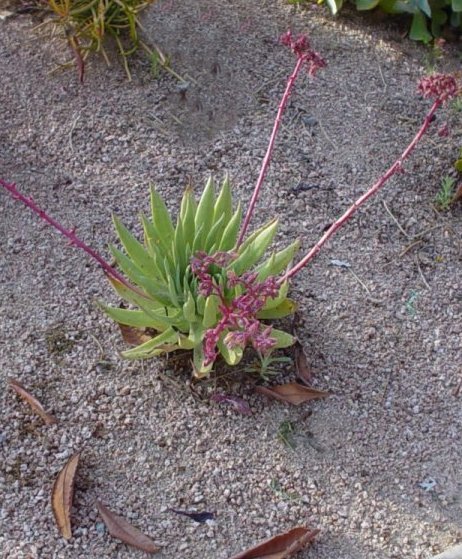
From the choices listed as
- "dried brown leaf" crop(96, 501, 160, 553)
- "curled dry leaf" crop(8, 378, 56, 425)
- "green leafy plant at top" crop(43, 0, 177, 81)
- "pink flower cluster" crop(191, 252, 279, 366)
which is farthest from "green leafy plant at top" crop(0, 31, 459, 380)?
"green leafy plant at top" crop(43, 0, 177, 81)

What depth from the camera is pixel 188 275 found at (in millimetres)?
2088

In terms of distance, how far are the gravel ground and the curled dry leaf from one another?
2 centimetres

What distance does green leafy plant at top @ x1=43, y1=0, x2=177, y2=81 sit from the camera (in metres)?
2.86

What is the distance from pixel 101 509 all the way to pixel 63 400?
316 millimetres

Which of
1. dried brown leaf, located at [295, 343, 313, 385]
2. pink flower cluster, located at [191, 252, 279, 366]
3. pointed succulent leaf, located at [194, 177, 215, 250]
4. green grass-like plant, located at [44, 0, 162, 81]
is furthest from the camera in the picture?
green grass-like plant, located at [44, 0, 162, 81]

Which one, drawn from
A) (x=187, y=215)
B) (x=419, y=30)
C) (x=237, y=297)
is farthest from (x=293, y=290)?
(x=419, y=30)

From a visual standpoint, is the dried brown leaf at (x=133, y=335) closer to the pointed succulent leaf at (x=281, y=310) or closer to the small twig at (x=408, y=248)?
the pointed succulent leaf at (x=281, y=310)

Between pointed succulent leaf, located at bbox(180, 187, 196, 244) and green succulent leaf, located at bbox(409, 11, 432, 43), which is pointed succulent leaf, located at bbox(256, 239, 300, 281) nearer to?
pointed succulent leaf, located at bbox(180, 187, 196, 244)

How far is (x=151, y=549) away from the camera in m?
1.93

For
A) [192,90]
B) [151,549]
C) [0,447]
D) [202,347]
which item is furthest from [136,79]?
[151,549]

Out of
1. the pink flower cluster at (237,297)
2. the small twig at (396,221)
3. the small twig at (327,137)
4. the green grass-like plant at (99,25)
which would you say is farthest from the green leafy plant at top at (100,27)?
the pink flower cluster at (237,297)

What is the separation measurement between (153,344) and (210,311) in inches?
7.4

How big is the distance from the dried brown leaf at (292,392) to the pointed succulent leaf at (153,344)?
0.28 m

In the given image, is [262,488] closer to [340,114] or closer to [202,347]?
[202,347]
